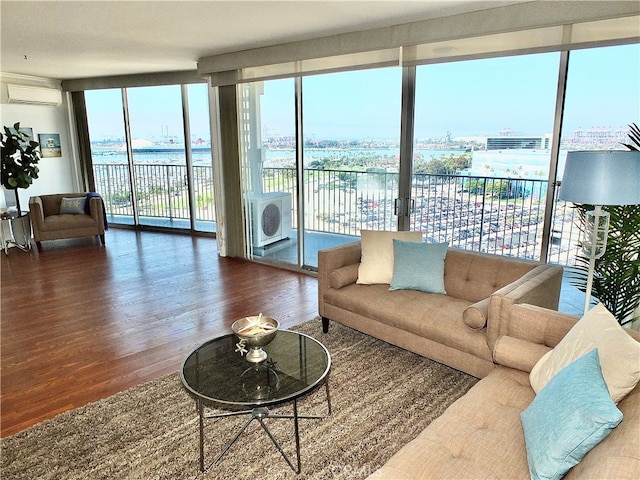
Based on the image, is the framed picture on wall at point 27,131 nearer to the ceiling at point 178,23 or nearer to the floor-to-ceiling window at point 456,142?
the ceiling at point 178,23

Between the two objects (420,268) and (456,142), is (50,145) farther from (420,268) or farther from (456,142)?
(420,268)

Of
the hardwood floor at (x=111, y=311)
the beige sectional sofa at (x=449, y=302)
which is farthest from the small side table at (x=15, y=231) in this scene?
the beige sectional sofa at (x=449, y=302)

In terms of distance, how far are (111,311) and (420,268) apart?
2705mm

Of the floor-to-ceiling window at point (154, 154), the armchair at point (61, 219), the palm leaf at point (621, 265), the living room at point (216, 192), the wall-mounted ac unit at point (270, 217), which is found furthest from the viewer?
the floor-to-ceiling window at point (154, 154)

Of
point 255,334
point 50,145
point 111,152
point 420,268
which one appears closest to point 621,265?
point 420,268

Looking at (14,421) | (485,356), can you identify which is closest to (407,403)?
(485,356)

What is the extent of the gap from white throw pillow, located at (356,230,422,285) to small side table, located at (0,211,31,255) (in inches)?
200

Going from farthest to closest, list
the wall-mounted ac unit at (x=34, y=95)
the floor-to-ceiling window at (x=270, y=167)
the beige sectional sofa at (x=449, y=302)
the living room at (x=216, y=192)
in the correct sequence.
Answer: the wall-mounted ac unit at (x=34, y=95) < the floor-to-ceiling window at (x=270, y=167) < the living room at (x=216, y=192) < the beige sectional sofa at (x=449, y=302)

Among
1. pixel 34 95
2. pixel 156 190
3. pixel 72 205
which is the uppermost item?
pixel 34 95

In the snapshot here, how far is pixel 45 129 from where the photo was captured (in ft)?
23.4

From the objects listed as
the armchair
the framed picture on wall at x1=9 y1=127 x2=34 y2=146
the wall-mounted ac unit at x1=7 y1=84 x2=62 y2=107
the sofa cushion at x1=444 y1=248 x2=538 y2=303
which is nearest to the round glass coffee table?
the sofa cushion at x1=444 y1=248 x2=538 y2=303

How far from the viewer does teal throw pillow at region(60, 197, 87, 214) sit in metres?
6.41

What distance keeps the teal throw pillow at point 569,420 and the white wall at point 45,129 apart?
7.35m

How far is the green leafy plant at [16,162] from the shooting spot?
19.5 ft
